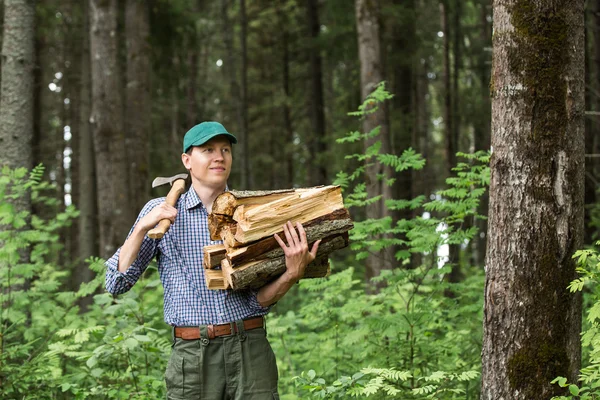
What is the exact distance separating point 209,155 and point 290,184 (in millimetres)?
20558

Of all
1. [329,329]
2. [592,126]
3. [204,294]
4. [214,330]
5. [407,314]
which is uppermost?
[592,126]

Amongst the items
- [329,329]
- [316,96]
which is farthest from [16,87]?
[316,96]

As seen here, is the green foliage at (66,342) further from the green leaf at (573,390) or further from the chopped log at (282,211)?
the green leaf at (573,390)

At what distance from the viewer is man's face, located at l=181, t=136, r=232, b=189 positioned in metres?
4.26

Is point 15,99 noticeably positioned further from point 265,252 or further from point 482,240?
point 482,240

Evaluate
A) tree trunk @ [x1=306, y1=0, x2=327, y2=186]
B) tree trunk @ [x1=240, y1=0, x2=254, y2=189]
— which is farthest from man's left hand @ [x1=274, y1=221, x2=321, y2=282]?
tree trunk @ [x1=306, y1=0, x2=327, y2=186]

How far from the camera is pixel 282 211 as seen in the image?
4.02 meters

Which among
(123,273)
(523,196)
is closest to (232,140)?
(123,273)

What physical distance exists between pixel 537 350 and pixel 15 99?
7001 millimetres

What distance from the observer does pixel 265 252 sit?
3994mm

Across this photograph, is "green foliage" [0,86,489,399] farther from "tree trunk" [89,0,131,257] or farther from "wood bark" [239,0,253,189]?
"wood bark" [239,0,253,189]

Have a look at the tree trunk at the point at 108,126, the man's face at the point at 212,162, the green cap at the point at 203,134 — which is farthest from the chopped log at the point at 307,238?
the tree trunk at the point at 108,126

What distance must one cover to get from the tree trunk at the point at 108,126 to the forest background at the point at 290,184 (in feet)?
0.09

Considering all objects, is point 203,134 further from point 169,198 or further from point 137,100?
point 137,100
